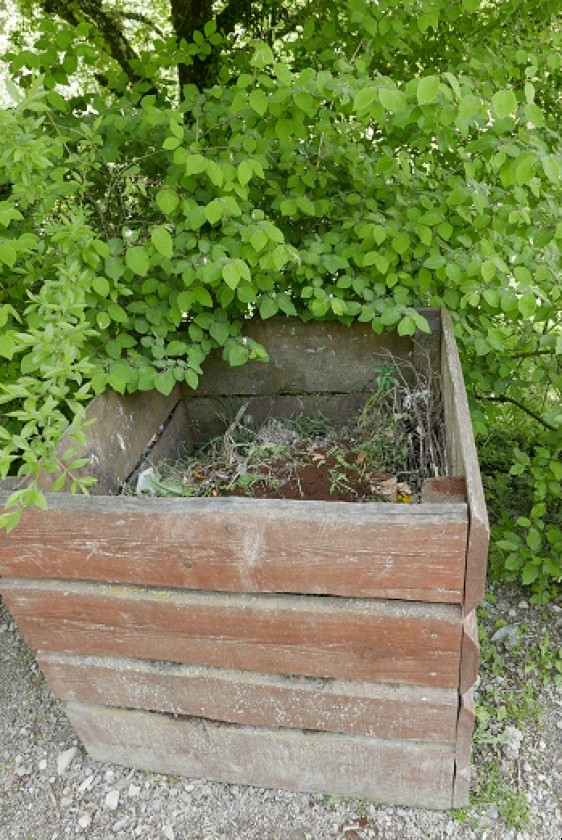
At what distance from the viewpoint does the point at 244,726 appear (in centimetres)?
206

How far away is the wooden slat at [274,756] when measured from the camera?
1.98 metres

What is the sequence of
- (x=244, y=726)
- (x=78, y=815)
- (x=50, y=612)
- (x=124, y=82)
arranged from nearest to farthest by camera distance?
(x=50, y=612)
(x=244, y=726)
(x=78, y=815)
(x=124, y=82)

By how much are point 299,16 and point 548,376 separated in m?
1.85

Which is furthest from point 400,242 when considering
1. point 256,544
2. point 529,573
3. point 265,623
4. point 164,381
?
point 529,573

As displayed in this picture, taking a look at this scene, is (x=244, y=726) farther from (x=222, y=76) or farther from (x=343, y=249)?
(x=222, y=76)

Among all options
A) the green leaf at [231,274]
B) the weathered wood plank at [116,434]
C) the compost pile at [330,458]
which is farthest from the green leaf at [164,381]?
the green leaf at [231,274]

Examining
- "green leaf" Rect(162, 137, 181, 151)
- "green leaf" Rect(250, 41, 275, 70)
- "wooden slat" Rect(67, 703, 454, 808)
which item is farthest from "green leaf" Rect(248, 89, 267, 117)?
"wooden slat" Rect(67, 703, 454, 808)

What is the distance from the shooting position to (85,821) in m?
2.19

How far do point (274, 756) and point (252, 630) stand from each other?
590 mm

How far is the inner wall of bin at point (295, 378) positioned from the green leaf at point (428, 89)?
0.98m

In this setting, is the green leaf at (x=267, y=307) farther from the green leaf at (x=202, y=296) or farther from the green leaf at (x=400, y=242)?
the green leaf at (x=400, y=242)

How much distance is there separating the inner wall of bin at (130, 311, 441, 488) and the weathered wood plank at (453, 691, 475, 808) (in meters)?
1.13

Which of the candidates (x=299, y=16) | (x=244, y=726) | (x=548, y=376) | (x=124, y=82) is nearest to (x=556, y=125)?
(x=548, y=376)

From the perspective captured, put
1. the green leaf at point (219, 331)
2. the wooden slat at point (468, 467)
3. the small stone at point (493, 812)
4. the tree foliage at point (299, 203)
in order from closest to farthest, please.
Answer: the wooden slat at point (468, 467)
the tree foliage at point (299, 203)
the small stone at point (493, 812)
the green leaf at point (219, 331)
